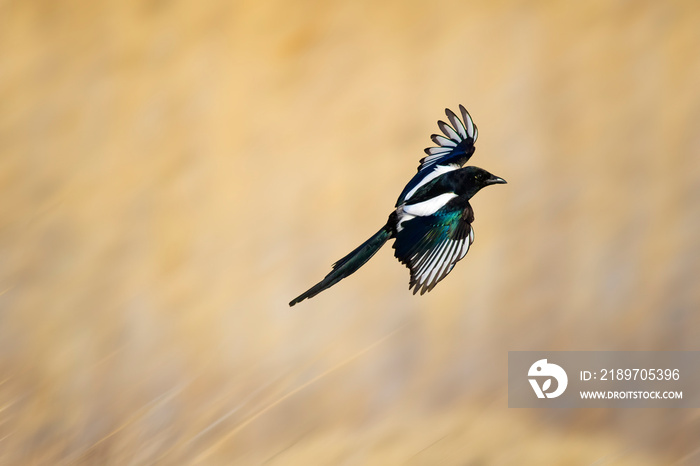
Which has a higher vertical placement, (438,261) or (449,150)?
(449,150)

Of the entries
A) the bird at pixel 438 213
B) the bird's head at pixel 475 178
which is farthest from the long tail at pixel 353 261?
the bird's head at pixel 475 178

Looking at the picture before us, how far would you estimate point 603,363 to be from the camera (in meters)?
0.97

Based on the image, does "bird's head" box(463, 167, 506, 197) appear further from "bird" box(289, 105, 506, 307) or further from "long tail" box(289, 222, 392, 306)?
"long tail" box(289, 222, 392, 306)

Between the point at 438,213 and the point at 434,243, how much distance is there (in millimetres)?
33

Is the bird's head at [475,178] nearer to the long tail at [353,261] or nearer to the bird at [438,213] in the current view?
the bird at [438,213]

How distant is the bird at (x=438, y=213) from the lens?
81 cm

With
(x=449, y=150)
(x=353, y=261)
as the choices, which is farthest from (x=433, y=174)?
(x=353, y=261)

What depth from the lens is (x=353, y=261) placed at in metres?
0.90

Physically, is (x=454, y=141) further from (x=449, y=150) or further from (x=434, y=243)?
(x=434, y=243)

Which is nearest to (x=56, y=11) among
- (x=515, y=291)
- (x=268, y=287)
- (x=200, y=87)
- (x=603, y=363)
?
(x=200, y=87)

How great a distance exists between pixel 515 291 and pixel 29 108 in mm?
725

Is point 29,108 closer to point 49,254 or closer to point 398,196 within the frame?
point 49,254

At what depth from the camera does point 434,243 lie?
0.80 m

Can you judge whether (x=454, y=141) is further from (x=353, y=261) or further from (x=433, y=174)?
(x=353, y=261)
